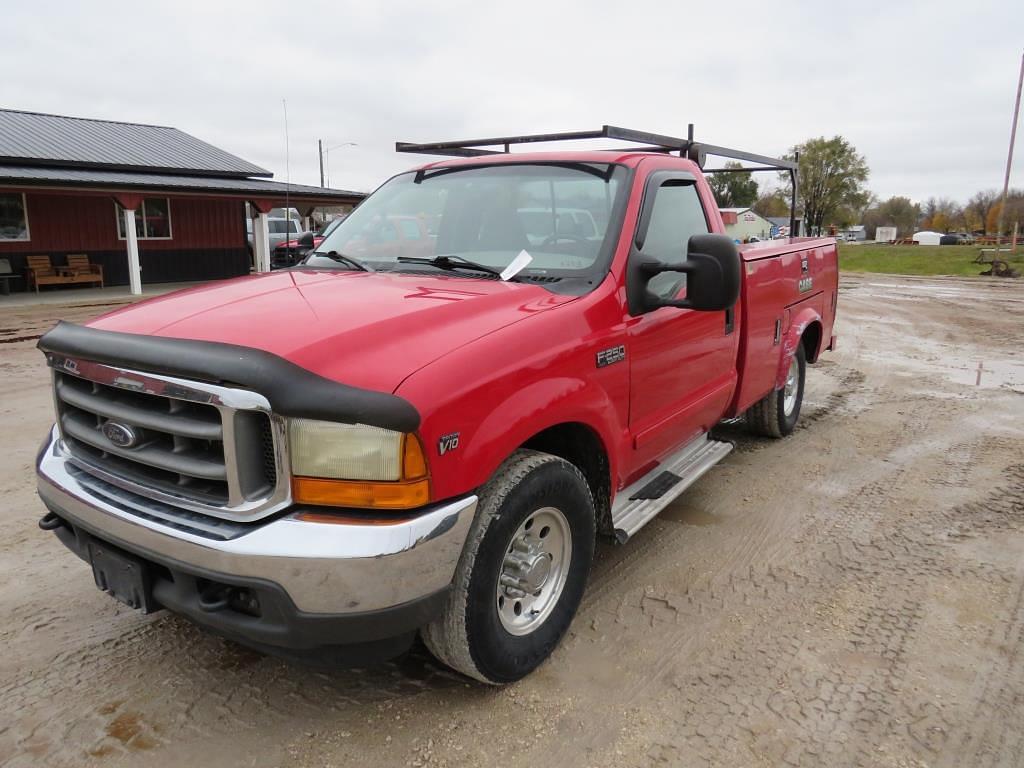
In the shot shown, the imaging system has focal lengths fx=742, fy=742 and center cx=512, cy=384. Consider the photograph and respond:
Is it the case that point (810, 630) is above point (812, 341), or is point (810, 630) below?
below

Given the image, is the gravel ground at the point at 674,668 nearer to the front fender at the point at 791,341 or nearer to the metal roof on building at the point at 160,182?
the front fender at the point at 791,341

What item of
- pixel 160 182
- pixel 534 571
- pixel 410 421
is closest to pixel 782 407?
pixel 534 571

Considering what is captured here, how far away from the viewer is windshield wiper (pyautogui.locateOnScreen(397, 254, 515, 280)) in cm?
333

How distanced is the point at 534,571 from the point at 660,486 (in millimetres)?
1236

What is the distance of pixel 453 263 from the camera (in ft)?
11.2

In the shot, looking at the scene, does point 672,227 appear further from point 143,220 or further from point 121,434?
point 143,220

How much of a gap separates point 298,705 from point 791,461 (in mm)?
4079

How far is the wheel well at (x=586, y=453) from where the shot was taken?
9.87ft

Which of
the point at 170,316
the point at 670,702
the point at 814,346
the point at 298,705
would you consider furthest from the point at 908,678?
the point at 814,346

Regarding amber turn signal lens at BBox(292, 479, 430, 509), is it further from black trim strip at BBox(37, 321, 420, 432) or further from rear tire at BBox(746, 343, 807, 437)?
rear tire at BBox(746, 343, 807, 437)

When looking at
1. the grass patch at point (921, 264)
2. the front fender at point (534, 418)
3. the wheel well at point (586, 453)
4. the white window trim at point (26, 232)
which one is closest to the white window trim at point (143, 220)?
the white window trim at point (26, 232)

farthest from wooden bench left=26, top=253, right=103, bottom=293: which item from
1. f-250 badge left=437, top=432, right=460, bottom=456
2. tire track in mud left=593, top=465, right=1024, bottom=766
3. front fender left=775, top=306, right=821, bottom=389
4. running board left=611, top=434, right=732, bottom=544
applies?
tire track in mud left=593, top=465, right=1024, bottom=766

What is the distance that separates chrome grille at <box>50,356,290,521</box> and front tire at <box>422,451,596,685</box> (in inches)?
26.7

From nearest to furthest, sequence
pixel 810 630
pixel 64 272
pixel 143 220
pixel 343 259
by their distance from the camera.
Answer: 1. pixel 810 630
2. pixel 343 259
3. pixel 64 272
4. pixel 143 220
